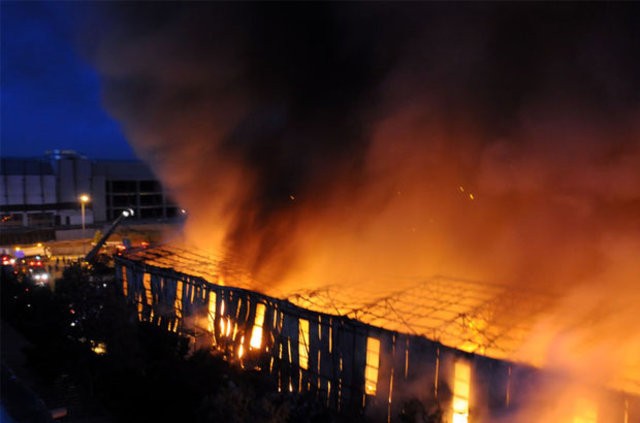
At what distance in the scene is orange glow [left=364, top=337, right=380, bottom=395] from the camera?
6543mm

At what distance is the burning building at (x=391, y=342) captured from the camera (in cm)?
546

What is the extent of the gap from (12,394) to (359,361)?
504 centimetres

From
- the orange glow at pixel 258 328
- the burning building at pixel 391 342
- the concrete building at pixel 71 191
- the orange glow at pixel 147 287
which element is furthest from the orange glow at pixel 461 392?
the concrete building at pixel 71 191

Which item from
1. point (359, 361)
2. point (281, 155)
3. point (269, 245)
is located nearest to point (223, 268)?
point (269, 245)

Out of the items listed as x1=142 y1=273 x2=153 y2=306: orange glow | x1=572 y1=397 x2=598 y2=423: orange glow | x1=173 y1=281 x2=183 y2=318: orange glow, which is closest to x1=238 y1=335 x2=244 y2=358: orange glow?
x1=173 y1=281 x2=183 y2=318: orange glow

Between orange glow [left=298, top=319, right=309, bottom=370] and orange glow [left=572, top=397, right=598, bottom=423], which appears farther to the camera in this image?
orange glow [left=298, top=319, right=309, bottom=370]

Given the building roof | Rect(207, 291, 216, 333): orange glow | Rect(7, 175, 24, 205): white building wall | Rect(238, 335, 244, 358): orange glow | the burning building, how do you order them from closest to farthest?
1. the burning building
2. the building roof
3. Rect(238, 335, 244, 358): orange glow
4. Rect(207, 291, 216, 333): orange glow
5. Rect(7, 175, 24, 205): white building wall

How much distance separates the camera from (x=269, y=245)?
11445 mm

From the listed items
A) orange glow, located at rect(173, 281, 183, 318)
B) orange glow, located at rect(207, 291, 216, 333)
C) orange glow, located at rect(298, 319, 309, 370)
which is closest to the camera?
orange glow, located at rect(298, 319, 309, 370)

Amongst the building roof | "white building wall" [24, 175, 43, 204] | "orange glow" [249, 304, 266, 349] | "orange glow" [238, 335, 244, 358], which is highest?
"white building wall" [24, 175, 43, 204]

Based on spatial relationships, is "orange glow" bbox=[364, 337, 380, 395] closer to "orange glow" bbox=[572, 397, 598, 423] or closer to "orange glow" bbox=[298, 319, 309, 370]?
"orange glow" bbox=[298, 319, 309, 370]

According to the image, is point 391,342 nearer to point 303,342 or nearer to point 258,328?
point 303,342

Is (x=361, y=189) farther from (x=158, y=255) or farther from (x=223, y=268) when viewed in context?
(x=158, y=255)

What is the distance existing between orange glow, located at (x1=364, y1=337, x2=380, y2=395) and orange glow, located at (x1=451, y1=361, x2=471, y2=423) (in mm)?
1055
